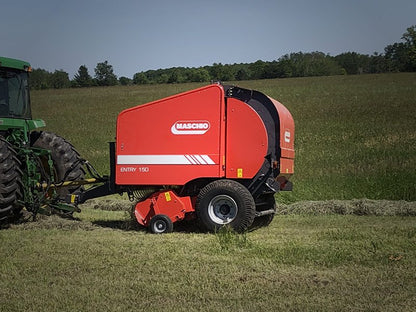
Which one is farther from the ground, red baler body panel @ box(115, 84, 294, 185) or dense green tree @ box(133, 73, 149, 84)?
dense green tree @ box(133, 73, 149, 84)

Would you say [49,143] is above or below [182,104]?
below

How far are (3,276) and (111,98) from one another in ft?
Answer: 109

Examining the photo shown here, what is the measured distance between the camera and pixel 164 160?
27.9 feet

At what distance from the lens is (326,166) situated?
16.7 metres

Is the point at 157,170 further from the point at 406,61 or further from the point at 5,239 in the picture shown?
the point at 406,61

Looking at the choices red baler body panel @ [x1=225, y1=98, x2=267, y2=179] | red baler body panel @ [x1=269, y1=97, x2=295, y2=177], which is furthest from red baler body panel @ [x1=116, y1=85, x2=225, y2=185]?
red baler body panel @ [x1=269, y1=97, x2=295, y2=177]

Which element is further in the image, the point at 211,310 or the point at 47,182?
the point at 47,182

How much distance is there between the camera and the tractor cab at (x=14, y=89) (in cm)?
930

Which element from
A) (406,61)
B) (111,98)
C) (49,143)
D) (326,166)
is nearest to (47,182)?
(49,143)

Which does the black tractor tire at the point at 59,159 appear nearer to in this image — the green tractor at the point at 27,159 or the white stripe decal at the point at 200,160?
the green tractor at the point at 27,159

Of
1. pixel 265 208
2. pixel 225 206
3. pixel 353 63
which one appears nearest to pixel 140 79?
pixel 353 63

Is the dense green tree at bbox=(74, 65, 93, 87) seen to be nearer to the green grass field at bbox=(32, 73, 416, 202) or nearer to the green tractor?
the green grass field at bbox=(32, 73, 416, 202)

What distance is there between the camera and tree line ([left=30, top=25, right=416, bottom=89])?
5730 cm

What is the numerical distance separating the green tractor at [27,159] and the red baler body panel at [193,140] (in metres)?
1.50
